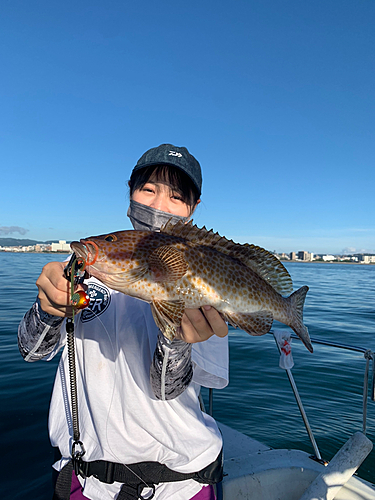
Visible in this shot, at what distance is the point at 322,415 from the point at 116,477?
654 centimetres

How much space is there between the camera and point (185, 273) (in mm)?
2484

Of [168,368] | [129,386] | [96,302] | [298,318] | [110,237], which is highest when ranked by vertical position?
[110,237]

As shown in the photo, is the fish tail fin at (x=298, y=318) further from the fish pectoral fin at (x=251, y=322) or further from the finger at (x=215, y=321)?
the finger at (x=215, y=321)

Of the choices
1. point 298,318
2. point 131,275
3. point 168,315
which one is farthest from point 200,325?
point 298,318

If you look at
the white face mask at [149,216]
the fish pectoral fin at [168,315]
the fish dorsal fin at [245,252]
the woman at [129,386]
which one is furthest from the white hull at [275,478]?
the white face mask at [149,216]

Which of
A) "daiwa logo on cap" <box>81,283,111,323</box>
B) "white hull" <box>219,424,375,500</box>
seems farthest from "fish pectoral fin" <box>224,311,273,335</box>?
"white hull" <box>219,424,375,500</box>

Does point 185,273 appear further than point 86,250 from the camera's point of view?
Yes

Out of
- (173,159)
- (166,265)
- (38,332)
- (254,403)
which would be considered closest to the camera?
(38,332)

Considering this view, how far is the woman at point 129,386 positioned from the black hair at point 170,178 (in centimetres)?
112

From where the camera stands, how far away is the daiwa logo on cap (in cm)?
252

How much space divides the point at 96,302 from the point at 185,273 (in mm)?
783

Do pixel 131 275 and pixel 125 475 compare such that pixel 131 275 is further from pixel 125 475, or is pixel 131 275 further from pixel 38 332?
pixel 125 475

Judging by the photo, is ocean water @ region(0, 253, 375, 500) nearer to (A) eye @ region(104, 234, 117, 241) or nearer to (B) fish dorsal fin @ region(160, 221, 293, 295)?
(A) eye @ region(104, 234, 117, 241)

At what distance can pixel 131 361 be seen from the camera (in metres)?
2.40
